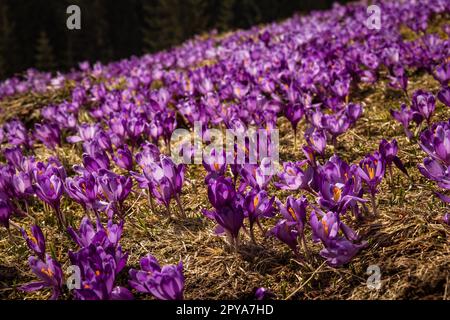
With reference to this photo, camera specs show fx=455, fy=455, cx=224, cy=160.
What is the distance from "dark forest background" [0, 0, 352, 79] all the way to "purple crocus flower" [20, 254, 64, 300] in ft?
86.8

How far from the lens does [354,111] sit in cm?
365

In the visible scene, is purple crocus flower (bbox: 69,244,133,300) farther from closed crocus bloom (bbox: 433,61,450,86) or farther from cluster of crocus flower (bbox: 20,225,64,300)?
closed crocus bloom (bbox: 433,61,450,86)

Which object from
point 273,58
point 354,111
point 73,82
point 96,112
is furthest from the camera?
point 73,82

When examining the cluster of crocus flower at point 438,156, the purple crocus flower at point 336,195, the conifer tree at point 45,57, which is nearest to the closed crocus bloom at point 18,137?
the purple crocus flower at point 336,195

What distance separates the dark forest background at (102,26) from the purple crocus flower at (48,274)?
2645 cm

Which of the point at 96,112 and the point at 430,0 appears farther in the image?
the point at 430,0

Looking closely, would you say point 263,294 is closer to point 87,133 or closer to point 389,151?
point 389,151

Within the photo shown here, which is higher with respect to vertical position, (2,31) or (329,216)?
(2,31)

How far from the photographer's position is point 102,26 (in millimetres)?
31141

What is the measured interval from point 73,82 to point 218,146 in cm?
442

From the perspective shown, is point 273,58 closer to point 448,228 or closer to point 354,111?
point 354,111

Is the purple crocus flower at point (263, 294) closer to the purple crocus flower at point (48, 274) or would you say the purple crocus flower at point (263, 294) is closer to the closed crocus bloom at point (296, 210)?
the closed crocus bloom at point (296, 210)

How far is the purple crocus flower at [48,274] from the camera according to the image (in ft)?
7.14
